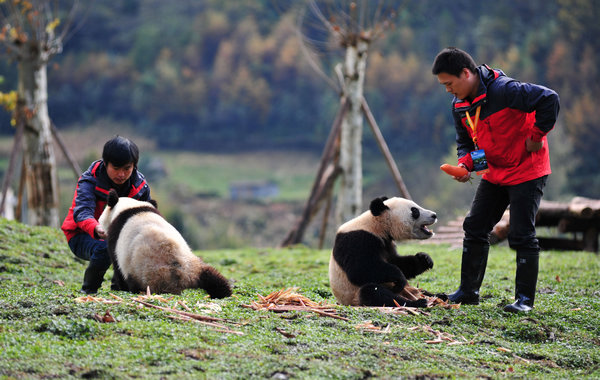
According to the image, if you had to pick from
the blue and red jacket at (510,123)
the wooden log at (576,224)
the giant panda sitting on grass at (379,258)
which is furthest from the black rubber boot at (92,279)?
the wooden log at (576,224)

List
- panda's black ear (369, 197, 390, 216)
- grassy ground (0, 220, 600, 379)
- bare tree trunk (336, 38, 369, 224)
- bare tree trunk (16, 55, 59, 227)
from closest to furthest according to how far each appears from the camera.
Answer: grassy ground (0, 220, 600, 379)
panda's black ear (369, 197, 390, 216)
bare tree trunk (16, 55, 59, 227)
bare tree trunk (336, 38, 369, 224)

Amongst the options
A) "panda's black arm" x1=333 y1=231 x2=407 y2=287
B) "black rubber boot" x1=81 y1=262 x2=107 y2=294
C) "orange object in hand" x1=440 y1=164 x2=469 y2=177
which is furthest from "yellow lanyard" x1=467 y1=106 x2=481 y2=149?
"black rubber boot" x1=81 y1=262 x2=107 y2=294

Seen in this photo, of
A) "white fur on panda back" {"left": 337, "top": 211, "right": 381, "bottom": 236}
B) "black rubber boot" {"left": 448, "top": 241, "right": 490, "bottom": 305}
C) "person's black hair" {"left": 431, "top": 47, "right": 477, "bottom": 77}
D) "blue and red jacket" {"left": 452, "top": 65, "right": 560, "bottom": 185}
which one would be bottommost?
"black rubber boot" {"left": 448, "top": 241, "right": 490, "bottom": 305}

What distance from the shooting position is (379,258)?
5.35m

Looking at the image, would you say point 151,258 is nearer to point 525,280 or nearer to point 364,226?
point 364,226

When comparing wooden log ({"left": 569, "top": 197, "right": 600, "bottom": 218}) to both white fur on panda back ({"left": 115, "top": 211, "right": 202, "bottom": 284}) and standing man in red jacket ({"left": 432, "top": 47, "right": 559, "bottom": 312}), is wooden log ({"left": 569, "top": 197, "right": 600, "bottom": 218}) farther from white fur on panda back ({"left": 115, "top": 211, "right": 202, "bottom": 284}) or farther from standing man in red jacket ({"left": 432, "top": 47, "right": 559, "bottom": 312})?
white fur on panda back ({"left": 115, "top": 211, "right": 202, "bottom": 284})

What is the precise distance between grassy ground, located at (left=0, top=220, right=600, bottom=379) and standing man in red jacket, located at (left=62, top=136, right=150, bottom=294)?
35 cm

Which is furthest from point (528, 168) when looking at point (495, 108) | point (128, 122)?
point (128, 122)

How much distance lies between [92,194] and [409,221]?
9.13 feet

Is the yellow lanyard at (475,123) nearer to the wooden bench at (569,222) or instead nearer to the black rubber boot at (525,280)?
the black rubber boot at (525,280)

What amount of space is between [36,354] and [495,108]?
12.2ft

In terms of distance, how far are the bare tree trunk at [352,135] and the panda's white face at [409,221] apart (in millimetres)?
8307

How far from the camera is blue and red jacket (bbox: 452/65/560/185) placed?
5.10 m

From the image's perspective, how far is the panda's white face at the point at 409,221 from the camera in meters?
5.63
